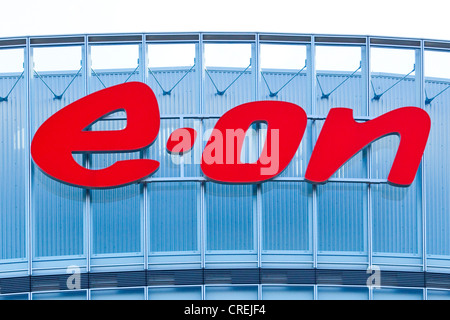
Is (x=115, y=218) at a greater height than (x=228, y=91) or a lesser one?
lesser

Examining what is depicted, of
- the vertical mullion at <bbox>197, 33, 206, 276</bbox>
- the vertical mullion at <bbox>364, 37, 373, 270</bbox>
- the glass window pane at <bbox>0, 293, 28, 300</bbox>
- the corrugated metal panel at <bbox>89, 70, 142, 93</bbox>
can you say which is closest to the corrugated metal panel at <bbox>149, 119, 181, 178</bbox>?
the vertical mullion at <bbox>197, 33, 206, 276</bbox>

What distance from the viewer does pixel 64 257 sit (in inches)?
640

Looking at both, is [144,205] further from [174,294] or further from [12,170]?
[12,170]

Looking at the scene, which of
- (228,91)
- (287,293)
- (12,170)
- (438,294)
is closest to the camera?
(287,293)

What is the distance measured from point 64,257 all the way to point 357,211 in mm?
8222

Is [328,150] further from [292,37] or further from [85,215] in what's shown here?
[85,215]

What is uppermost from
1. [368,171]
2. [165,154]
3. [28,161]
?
[165,154]

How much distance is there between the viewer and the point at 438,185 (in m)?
17.1

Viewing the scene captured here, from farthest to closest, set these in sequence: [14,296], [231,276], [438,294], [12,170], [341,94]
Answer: [341,94], [438,294], [12,170], [231,276], [14,296]

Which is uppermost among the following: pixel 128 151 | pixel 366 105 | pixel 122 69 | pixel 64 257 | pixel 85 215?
pixel 122 69

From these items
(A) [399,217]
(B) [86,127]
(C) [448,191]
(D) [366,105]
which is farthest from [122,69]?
(C) [448,191]

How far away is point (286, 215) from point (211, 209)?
2100 mm

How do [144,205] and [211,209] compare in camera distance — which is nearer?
[144,205]

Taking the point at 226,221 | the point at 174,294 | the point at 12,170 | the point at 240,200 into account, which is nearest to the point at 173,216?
the point at 226,221
